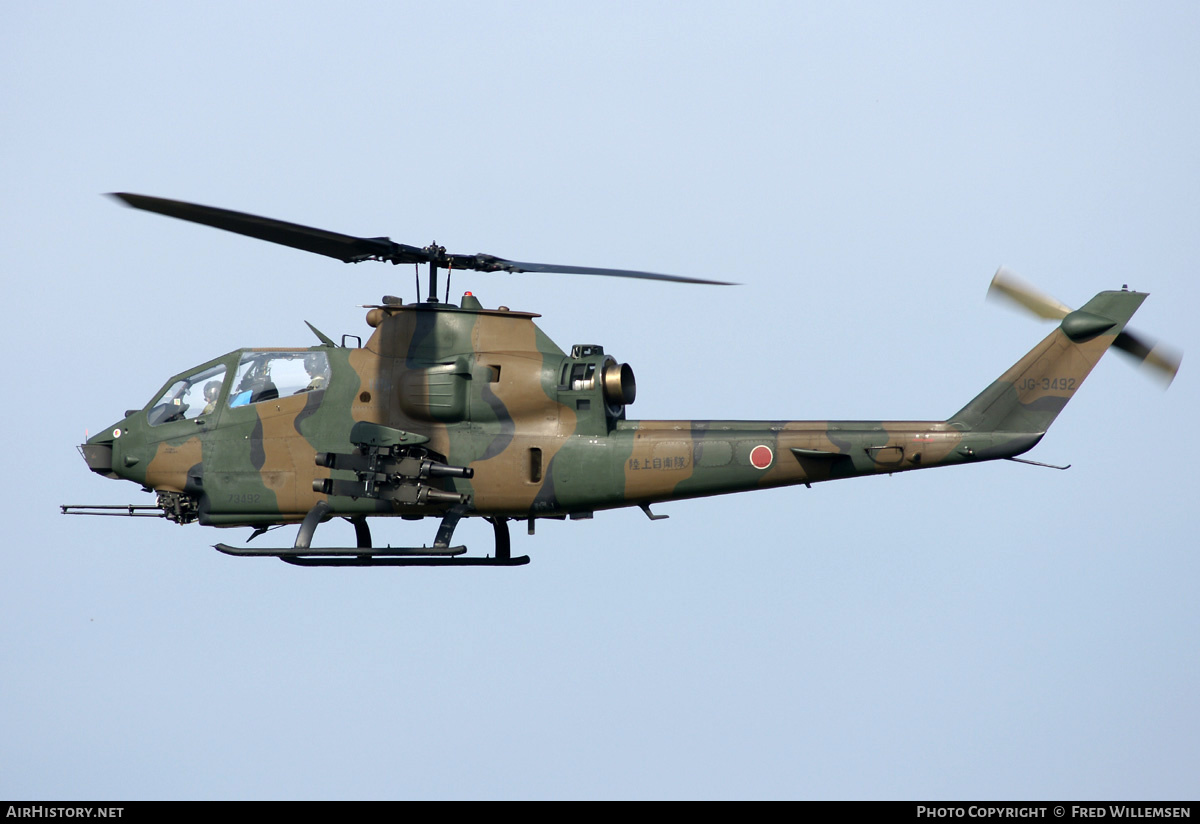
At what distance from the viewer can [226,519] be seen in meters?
19.4

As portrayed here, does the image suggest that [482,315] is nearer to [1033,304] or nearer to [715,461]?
[715,461]

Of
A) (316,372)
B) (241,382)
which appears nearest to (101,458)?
(241,382)

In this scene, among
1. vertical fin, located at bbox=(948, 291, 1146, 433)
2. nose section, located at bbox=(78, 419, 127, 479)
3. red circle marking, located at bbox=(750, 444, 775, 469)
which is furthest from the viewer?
nose section, located at bbox=(78, 419, 127, 479)

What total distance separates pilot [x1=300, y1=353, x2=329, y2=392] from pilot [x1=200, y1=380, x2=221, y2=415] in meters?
1.29

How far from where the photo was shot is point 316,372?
19141 mm

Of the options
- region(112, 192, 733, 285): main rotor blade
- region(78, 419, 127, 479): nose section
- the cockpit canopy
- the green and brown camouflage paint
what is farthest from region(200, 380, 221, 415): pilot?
region(112, 192, 733, 285): main rotor blade

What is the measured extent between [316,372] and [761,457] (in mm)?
5288

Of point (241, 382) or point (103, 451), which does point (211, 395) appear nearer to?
point (241, 382)

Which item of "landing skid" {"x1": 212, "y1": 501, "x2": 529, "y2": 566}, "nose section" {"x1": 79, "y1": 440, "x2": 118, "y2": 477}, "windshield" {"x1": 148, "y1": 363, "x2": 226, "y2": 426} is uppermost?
"windshield" {"x1": 148, "y1": 363, "x2": 226, "y2": 426}

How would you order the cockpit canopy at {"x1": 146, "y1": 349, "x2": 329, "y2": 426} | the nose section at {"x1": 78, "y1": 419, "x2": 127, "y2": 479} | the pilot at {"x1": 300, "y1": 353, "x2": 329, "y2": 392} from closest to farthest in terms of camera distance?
the pilot at {"x1": 300, "y1": 353, "x2": 329, "y2": 392}
the cockpit canopy at {"x1": 146, "y1": 349, "x2": 329, "y2": 426}
the nose section at {"x1": 78, "y1": 419, "x2": 127, "y2": 479}

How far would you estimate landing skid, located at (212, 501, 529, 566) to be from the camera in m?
18.0

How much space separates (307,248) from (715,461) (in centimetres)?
497

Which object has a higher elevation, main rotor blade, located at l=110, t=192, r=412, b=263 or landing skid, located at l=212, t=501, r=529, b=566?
main rotor blade, located at l=110, t=192, r=412, b=263

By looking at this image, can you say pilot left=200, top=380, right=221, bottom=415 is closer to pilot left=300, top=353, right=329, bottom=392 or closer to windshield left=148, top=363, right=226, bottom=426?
windshield left=148, top=363, right=226, bottom=426
